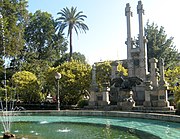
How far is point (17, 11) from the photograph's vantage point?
4084 centimetres

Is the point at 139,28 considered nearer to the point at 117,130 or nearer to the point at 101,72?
the point at 101,72

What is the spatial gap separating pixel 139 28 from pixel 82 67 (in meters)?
7.58

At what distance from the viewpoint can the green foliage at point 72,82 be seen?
3022 cm

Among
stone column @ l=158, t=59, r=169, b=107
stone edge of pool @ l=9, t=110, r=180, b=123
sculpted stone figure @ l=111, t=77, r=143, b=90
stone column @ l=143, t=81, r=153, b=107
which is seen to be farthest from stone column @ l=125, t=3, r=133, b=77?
stone edge of pool @ l=9, t=110, r=180, b=123

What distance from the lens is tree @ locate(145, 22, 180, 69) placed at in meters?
47.2

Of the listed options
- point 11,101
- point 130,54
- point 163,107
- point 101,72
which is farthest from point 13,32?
point 163,107

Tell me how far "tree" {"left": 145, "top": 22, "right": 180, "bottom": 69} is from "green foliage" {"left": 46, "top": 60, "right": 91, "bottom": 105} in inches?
748

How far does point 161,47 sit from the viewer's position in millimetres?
48094

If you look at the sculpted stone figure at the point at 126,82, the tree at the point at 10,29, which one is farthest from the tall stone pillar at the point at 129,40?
the tree at the point at 10,29

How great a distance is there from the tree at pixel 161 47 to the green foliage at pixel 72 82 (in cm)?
1899

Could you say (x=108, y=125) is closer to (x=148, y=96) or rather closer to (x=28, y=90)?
(x=148, y=96)

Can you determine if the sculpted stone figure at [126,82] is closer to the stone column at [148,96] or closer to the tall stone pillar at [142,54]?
the stone column at [148,96]

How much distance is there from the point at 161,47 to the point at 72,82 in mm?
23221

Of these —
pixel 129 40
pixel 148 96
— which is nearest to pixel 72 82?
pixel 129 40
